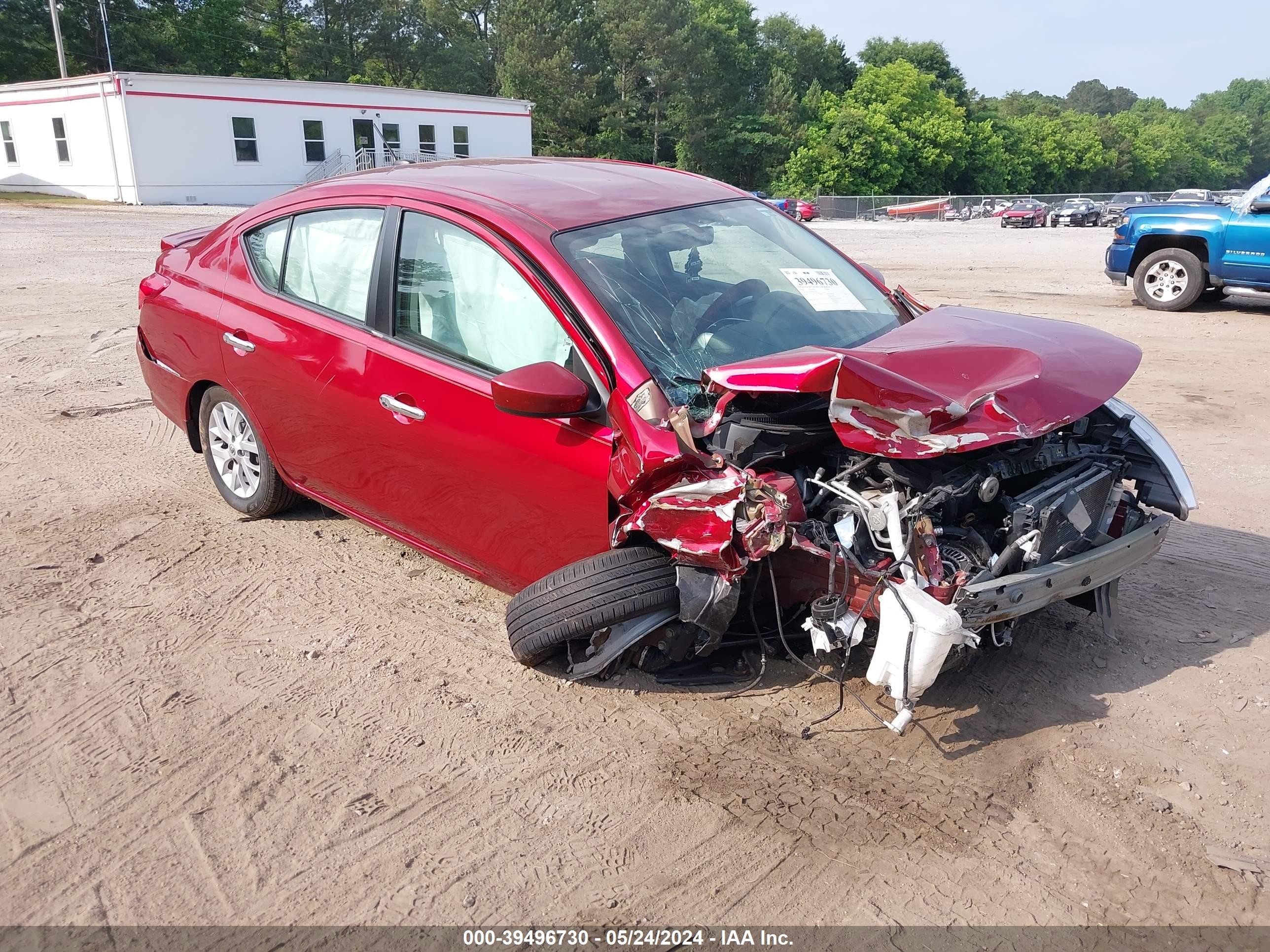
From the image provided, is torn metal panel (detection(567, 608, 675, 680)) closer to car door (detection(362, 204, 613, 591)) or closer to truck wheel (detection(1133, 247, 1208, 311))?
car door (detection(362, 204, 613, 591))

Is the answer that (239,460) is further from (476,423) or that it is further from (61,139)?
(61,139)

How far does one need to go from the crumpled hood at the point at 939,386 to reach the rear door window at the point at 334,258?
1673 mm

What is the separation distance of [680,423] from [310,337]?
6.31 ft

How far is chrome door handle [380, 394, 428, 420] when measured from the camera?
3.69m

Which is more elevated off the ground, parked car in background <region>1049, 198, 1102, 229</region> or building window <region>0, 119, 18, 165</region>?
building window <region>0, 119, 18, 165</region>

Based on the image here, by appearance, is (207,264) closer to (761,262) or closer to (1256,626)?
(761,262)

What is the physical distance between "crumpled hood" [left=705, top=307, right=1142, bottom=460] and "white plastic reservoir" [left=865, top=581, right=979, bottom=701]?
435 millimetres

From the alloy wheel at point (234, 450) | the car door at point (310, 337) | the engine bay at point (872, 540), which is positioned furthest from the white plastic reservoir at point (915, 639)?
the alloy wheel at point (234, 450)

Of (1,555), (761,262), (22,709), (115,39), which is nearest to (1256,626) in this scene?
(761,262)

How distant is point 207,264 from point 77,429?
2.41 meters

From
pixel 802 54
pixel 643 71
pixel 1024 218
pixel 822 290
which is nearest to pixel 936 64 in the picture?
pixel 802 54

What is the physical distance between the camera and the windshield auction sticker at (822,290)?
3.94m

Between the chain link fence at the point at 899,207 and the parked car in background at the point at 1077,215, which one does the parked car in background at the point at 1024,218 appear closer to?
the parked car in background at the point at 1077,215

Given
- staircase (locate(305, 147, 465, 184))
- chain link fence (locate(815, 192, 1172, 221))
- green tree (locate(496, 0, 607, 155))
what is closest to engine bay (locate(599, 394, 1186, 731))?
staircase (locate(305, 147, 465, 184))
